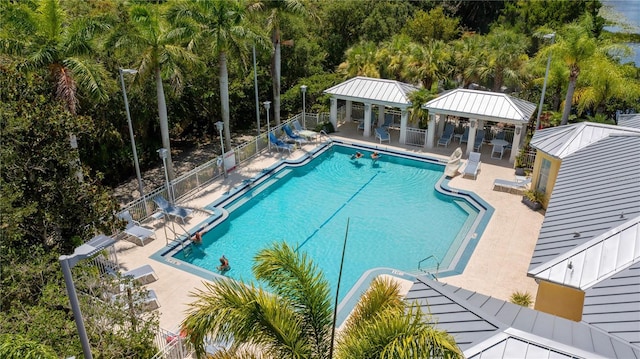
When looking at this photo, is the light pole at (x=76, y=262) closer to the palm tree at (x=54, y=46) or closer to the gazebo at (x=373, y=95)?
the palm tree at (x=54, y=46)

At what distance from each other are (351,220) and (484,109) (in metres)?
9.56

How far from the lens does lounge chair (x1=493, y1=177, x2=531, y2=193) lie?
68.1 ft

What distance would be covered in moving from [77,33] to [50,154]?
4680 millimetres

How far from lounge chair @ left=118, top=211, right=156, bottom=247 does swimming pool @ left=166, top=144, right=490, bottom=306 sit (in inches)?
51.7

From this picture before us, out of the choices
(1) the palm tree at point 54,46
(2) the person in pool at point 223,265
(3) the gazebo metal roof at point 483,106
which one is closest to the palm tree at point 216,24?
(1) the palm tree at point 54,46

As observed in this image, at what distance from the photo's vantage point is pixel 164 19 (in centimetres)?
Result: 1936

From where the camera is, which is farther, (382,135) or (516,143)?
(382,135)

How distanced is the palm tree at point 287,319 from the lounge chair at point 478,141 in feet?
62.4

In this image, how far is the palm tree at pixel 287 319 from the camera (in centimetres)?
666

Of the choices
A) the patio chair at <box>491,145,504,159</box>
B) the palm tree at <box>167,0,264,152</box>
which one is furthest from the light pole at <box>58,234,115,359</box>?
the patio chair at <box>491,145,504,159</box>

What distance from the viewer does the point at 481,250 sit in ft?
54.4

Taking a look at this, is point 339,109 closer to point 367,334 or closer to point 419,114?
point 419,114

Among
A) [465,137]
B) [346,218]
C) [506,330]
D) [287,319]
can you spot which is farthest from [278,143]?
[506,330]

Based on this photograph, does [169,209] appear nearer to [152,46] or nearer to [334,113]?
[152,46]
